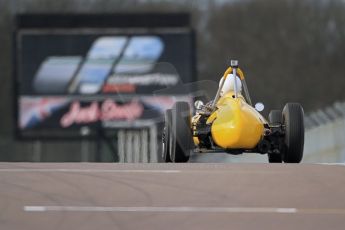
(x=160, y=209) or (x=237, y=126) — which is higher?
(x=237, y=126)

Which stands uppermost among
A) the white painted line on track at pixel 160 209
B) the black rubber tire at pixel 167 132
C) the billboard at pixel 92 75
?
the billboard at pixel 92 75

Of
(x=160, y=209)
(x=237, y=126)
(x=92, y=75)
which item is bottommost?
(x=160, y=209)

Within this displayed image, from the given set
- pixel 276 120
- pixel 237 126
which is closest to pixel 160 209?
pixel 237 126

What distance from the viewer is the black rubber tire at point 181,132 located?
18.5 m

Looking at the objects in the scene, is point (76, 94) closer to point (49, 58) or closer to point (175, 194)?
point (49, 58)

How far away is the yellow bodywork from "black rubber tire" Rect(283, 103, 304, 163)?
381 mm

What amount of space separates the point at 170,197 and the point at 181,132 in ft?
17.8

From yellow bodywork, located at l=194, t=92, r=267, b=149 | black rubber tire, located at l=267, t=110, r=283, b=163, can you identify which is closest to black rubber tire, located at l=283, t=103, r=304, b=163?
yellow bodywork, located at l=194, t=92, r=267, b=149

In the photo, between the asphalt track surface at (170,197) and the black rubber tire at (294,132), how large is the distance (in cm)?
214

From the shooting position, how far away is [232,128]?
17.8 meters

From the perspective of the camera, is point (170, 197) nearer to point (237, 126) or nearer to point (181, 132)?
point (237, 126)

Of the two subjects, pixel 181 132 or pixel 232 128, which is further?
pixel 181 132

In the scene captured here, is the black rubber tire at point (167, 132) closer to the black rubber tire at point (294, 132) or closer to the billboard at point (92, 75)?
the black rubber tire at point (294, 132)

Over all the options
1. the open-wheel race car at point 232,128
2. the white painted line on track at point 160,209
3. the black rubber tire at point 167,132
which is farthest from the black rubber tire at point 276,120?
the white painted line on track at point 160,209
